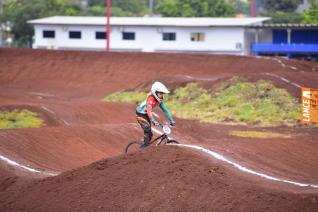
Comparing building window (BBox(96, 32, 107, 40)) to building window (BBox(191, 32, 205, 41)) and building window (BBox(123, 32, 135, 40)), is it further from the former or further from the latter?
building window (BBox(191, 32, 205, 41))

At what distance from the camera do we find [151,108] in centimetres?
1617

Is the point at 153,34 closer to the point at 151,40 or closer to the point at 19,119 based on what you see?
the point at 151,40

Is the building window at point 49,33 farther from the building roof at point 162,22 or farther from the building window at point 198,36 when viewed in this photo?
the building window at point 198,36

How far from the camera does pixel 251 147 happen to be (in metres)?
17.4

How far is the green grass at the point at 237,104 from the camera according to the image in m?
29.6

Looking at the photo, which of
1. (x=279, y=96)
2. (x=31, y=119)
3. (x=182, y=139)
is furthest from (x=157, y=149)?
(x=279, y=96)

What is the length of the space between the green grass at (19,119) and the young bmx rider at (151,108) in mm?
9661

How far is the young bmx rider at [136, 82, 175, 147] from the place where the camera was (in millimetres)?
16031

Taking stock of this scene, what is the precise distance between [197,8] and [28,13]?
18287mm

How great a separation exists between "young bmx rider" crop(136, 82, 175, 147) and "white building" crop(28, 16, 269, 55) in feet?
Result: 146

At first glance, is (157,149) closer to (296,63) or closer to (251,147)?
(251,147)

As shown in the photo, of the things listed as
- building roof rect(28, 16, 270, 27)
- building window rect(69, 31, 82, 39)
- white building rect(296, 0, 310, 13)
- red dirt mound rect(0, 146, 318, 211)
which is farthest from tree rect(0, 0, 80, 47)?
red dirt mound rect(0, 146, 318, 211)

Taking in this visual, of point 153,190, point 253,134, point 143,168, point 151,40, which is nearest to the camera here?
point 153,190

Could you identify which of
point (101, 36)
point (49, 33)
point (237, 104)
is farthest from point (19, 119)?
point (49, 33)
